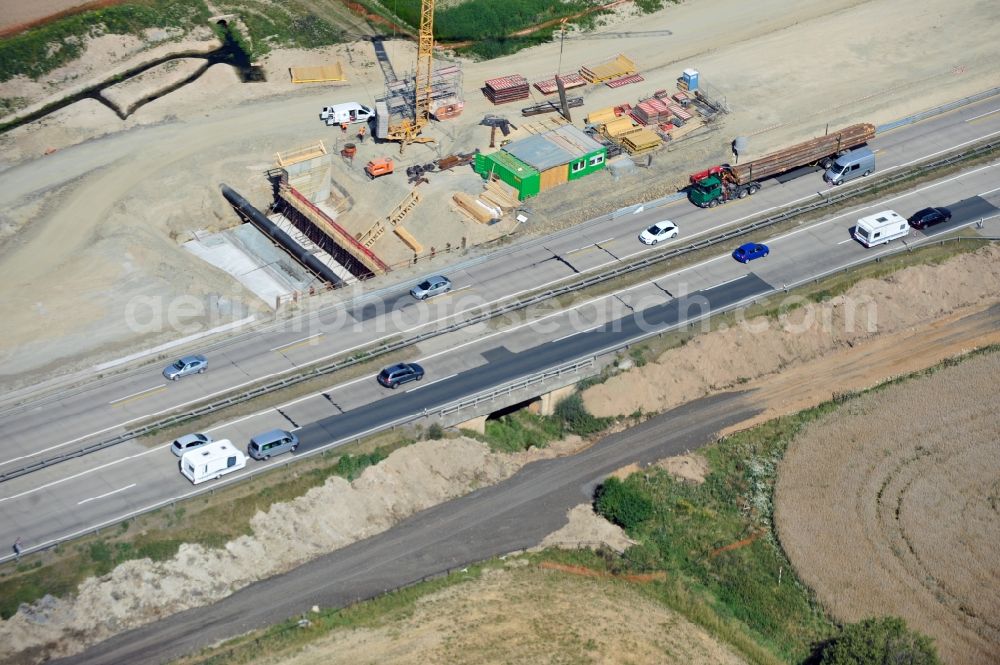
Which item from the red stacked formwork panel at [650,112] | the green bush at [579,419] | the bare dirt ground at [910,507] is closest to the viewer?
the bare dirt ground at [910,507]

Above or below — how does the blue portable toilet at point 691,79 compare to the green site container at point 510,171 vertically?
above

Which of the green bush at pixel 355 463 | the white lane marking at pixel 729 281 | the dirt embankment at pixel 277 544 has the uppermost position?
the white lane marking at pixel 729 281

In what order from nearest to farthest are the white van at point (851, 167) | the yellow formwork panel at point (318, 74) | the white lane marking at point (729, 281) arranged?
the white lane marking at point (729, 281), the white van at point (851, 167), the yellow formwork panel at point (318, 74)

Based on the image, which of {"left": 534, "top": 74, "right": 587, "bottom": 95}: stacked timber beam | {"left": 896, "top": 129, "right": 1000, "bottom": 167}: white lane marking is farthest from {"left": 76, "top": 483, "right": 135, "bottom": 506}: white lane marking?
{"left": 896, "top": 129, "right": 1000, "bottom": 167}: white lane marking

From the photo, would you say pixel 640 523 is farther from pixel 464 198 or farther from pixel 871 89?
pixel 871 89

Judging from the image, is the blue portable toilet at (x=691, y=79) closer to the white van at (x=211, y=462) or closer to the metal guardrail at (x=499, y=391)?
the metal guardrail at (x=499, y=391)

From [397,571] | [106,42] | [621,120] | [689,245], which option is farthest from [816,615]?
[106,42]

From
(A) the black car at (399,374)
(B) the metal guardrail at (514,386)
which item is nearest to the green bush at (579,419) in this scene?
(B) the metal guardrail at (514,386)
